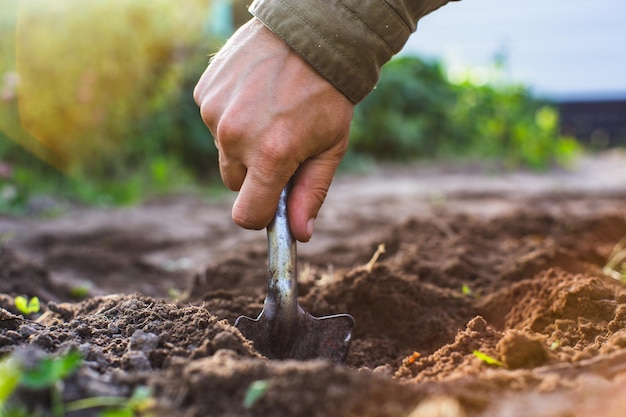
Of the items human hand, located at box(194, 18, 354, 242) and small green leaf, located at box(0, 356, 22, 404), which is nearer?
small green leaf, located at box(0, 356, 22, 404)

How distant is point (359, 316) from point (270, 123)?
78 centimetres

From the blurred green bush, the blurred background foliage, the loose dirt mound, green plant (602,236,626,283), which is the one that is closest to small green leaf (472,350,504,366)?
the loose dirt mound

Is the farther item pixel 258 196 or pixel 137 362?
pixel 258 196

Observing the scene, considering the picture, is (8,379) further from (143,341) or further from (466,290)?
(466,290)

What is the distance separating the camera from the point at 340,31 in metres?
1.74

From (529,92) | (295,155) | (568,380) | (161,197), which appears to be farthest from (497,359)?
(529,92)

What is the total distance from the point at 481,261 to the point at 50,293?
71.6 inches

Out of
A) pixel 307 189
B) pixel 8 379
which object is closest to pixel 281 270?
pixel 307 189

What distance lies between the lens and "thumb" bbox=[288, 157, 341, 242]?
5.92 ft

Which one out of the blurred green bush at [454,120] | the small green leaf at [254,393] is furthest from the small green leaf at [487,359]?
the blurred green bush at [454,120]

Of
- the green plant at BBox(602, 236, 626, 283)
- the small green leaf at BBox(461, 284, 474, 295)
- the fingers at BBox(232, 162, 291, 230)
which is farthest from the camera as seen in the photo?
the green plant at BBox(602, 236, 626, 283)

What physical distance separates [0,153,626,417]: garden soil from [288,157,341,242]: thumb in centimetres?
35

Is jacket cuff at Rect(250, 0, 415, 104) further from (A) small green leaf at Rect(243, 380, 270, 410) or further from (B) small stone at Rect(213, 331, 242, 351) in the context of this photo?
(A) small green leaf at Rect(243, 380, 270, 410)

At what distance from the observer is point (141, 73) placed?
7070 millimetres
